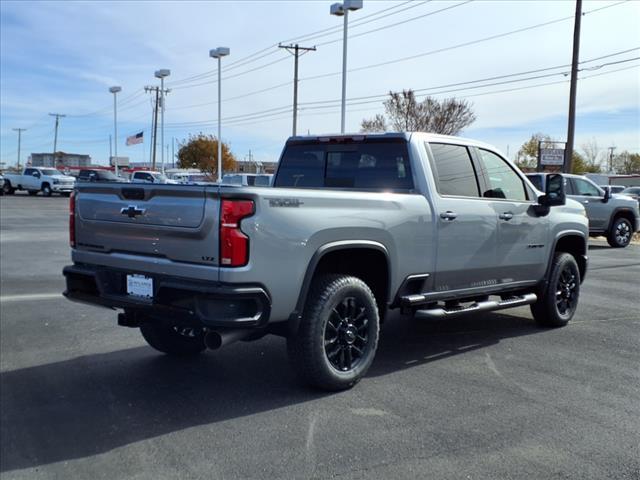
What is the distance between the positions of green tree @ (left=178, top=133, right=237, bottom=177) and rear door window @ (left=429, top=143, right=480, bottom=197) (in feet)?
229

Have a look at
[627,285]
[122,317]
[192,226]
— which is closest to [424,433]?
[192,226]

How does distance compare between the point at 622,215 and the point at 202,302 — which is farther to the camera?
the point at 622,215

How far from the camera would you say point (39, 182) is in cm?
4266

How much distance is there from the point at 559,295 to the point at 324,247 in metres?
3.85

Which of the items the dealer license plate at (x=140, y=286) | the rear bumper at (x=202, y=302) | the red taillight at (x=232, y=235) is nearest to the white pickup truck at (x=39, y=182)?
the dealer license plate at (x=140, y=286)

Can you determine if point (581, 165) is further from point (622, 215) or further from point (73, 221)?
point (73, 221)

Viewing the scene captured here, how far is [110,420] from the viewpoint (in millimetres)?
4328

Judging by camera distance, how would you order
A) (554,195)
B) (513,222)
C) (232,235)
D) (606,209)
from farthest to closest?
1. (606,209)
2. (554,195)
3. (513,222)
4. (232,235)

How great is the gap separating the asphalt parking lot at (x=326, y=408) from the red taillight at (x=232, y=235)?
112 cm

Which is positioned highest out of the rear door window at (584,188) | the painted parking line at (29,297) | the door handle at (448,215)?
the rear door window at (584,188)

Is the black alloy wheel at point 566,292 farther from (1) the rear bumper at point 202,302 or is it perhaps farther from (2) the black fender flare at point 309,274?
(1) the rear bumper at point 202,302

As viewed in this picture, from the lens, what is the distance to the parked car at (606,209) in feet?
55.4

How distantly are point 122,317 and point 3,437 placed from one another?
1.21 meters

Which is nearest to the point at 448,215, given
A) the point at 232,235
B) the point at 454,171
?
the point at 454,171
